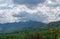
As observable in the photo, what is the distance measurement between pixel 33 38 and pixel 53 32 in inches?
281

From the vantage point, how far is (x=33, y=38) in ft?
216

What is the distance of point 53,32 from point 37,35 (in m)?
5.91

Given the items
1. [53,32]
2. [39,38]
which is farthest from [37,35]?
[53,32]

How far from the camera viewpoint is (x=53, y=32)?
6675cm

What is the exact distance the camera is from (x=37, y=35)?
69000 millimetres

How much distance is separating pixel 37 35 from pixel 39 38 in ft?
5.13

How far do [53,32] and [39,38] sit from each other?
17.3ft

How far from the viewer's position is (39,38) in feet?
223

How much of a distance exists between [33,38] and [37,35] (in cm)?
369

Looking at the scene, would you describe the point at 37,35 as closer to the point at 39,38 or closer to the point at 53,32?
the point at 39,38
